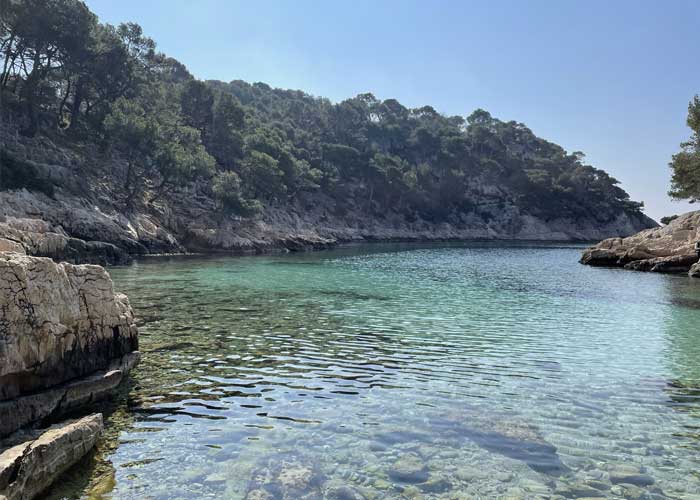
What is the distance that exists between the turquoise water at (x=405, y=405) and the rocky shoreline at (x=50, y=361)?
67 cm

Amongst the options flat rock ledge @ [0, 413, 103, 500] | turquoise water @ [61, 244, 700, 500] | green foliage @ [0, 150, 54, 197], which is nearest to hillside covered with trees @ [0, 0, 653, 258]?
green foliage @ [0, 150, 54, 197]

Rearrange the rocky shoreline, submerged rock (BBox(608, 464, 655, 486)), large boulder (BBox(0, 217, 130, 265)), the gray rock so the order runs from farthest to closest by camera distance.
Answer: the gray rock → large boulder (BBox(0, 217, 130, 265)) → submerged rock (BBox(608, 464, 655, 486)) → the rocky shoreline

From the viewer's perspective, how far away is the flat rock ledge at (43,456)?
6.57 m

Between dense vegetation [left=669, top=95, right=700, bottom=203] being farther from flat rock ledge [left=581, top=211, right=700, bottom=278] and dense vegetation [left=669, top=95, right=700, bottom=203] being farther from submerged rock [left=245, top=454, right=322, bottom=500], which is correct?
submerged rock [left=245, top=454, right=322, bottom=500]

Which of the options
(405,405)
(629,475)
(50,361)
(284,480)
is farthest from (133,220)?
(629,475)

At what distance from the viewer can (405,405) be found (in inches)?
425

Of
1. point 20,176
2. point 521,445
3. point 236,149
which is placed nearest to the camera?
point 521,445

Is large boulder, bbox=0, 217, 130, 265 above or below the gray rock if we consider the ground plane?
below

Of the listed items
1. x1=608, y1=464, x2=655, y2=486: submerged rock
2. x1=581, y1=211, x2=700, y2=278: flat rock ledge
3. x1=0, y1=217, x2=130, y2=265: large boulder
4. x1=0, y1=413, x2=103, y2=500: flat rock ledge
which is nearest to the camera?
x1=0, y1=413, x2=103, y2=500: flat rock ledge

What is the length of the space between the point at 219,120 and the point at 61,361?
311 ft

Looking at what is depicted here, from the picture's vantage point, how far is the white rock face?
8.89 meters

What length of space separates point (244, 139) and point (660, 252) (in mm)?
72380

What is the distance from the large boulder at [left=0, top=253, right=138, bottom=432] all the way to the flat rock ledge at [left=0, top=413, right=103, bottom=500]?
1.34m

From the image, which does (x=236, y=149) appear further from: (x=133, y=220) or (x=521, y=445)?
(x=521, y=445)
